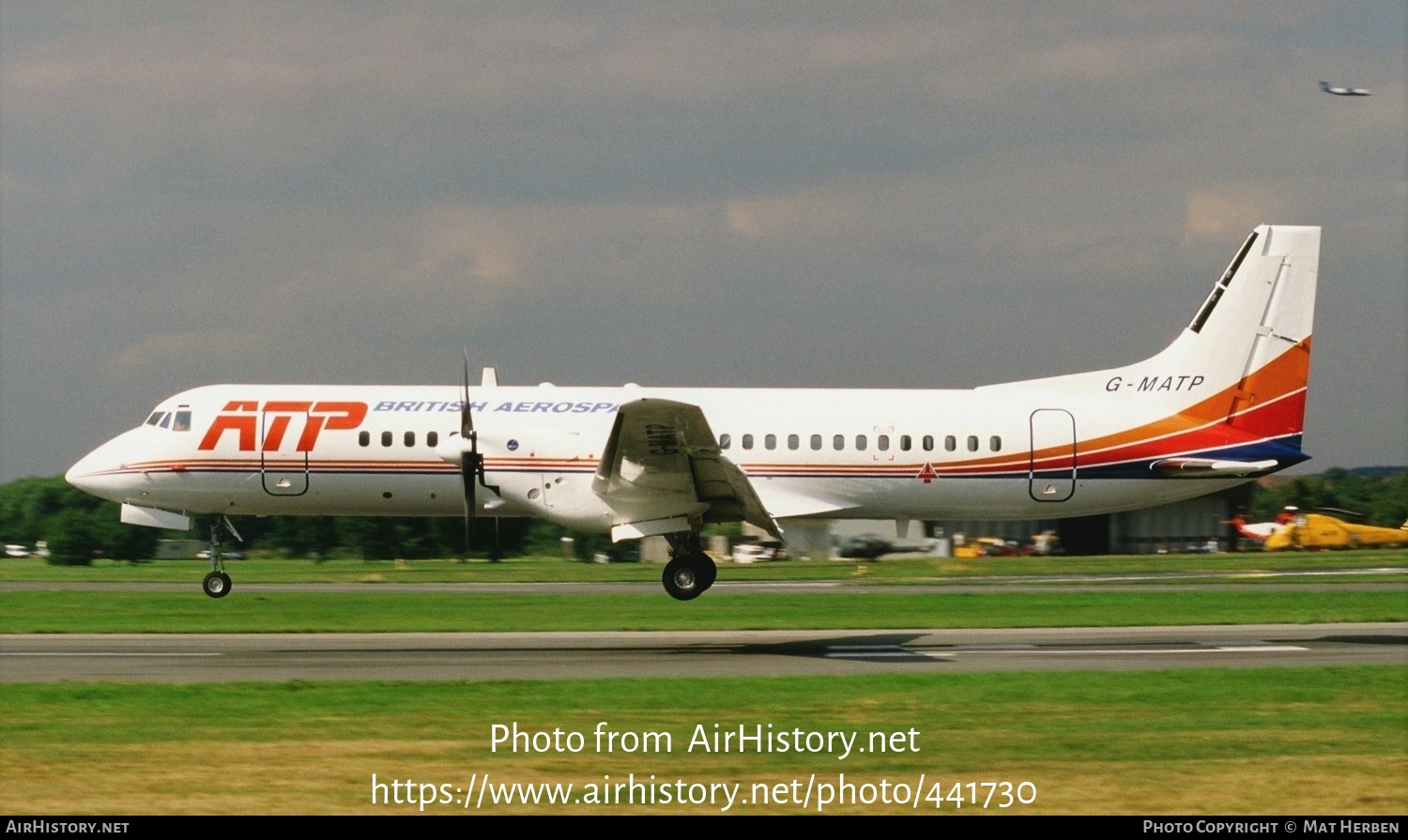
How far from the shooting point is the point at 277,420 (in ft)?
80.7

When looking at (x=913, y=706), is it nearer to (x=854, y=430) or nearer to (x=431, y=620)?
(x=854, y=430)

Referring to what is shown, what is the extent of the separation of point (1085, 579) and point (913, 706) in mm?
21987

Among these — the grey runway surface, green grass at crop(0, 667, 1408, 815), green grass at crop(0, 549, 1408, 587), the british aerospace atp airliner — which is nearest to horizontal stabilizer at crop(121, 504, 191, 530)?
the british aerospace atp airliner

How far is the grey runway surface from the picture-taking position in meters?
17.6

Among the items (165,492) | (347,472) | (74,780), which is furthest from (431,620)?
(74,780)

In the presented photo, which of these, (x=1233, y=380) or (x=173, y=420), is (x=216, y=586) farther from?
(x=1233, y=380)

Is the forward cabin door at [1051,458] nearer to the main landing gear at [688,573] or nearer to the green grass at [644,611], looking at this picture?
the green grass at [644,611]

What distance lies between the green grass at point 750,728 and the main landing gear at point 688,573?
→ 597cm

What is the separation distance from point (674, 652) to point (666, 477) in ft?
9.54

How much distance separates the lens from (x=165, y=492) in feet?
82.6

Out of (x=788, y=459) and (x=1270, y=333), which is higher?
(x=1270, y=333)

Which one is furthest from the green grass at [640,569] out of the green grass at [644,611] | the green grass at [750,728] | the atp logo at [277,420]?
the green grass at [750,728]

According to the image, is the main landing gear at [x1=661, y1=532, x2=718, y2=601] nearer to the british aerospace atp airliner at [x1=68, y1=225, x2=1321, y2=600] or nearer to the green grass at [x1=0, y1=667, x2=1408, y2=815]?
the british aerospace atp airliner at [x1=68, y1=225, x2=1321, y2=600]
